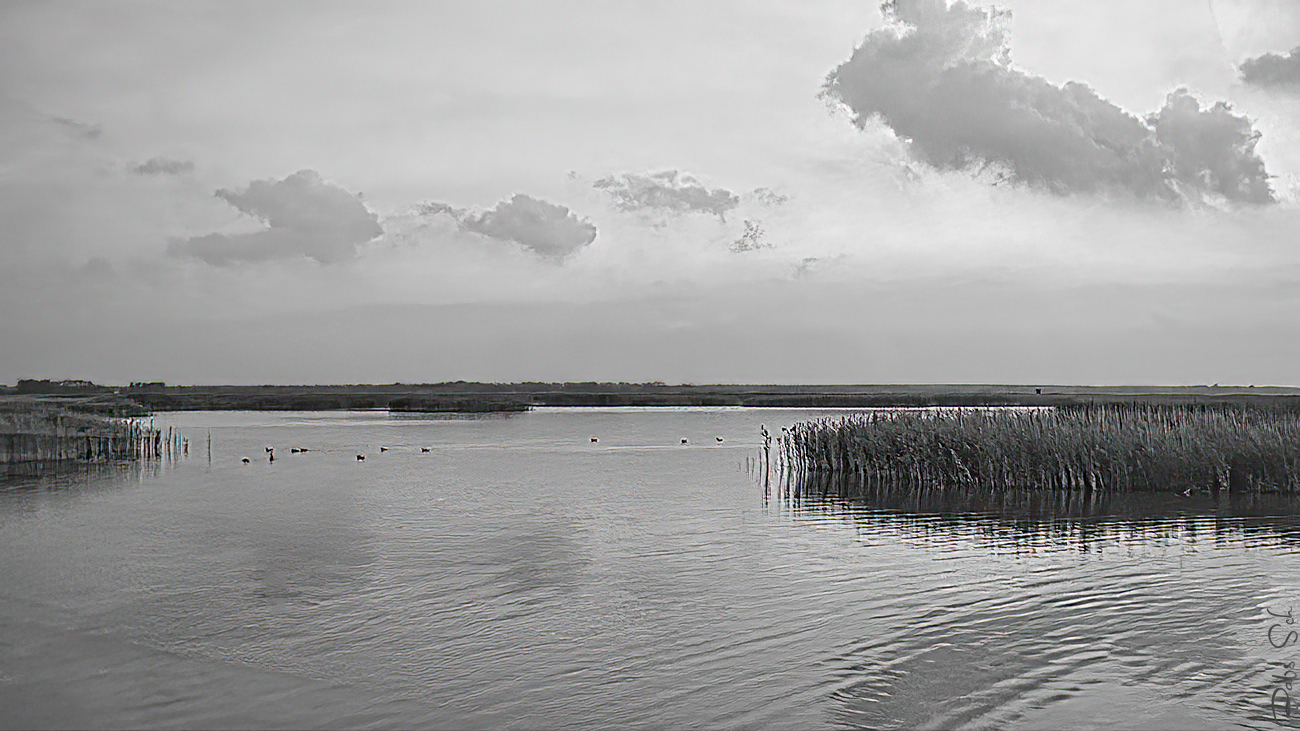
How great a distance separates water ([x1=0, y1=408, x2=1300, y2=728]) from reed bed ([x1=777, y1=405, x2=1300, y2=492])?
106 centimetres

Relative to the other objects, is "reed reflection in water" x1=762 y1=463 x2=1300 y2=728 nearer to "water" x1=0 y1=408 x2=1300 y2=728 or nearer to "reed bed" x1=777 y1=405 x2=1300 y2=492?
"water" x1=0 y1=408 x2=1300 y2=728

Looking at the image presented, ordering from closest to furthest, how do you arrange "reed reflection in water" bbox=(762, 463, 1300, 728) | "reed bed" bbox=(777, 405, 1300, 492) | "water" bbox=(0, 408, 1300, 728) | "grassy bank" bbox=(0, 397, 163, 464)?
"reed reflection in water" bbox=(762, 463, 1300, 728) → "water" bbox=(0, 408, 1300, 728) → "reed bed" bbox=(777, 405, 1300, 492) → "grassy bank" bbox=(0, 397, 163, 464)

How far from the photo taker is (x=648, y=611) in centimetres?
1224

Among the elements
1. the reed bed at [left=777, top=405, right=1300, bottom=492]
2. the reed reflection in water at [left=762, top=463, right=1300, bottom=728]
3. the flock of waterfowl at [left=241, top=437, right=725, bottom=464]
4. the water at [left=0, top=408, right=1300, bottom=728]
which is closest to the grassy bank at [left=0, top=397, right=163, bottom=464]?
the flock of waterfowl at [left=241, top=437, right=725, bottom=464]

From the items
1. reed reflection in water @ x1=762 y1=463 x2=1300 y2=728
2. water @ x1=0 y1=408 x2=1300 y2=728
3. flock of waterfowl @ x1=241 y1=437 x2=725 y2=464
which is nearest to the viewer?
reed reflection in water @ x1=762 y1=463 x2=1300 y2=728

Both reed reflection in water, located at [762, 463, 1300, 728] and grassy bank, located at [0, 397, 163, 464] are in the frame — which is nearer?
reed reflection in water, located at [762, 463, 1300, 728]

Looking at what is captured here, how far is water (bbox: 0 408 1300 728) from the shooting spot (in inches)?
342

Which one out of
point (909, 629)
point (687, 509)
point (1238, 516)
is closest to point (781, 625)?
point (909, 629)

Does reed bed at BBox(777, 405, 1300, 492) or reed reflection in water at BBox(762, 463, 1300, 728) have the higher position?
reed bed at BBox(777, 405, 1300, 492)

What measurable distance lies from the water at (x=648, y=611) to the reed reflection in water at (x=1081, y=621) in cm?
4

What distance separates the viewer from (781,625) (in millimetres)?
11367

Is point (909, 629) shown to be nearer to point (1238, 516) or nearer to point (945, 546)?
point (945, 546)

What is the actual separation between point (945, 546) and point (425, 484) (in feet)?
52.1

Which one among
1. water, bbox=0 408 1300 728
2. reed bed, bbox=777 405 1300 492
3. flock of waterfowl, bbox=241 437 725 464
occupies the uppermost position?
reed bed, bbox=777 405 1300 492
